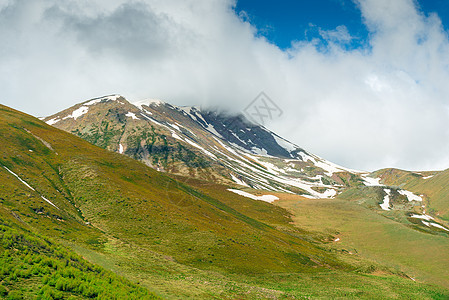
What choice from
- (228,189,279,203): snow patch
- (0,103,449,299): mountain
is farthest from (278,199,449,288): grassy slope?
(228,189,279,203): snow patch

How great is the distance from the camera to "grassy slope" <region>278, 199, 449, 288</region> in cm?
6888

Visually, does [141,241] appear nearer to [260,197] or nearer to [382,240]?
[382,240]

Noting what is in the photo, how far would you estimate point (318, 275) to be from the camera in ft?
170

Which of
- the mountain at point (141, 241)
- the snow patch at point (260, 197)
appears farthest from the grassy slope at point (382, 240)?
the snow patch at point (260, 197)

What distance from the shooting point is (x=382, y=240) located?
302ft

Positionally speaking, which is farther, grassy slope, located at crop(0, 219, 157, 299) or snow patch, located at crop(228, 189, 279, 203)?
snow patch, located at crop(228, 189, 279, 203)

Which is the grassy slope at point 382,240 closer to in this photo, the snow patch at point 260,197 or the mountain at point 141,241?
the mountain at point 141,241

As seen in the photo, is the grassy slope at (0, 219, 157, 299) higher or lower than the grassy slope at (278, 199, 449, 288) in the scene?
lower

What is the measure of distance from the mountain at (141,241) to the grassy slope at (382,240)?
7.52m

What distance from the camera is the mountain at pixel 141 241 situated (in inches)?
1099

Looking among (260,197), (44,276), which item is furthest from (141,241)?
(260,197)

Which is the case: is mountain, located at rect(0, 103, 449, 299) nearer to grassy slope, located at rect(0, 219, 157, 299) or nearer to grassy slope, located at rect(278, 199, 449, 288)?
grassy slope, located at rect(0, 219, 157, 299)

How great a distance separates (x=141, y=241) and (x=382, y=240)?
8267 centimetres

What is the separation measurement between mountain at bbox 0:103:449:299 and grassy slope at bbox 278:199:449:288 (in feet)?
24.7
